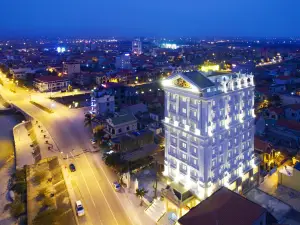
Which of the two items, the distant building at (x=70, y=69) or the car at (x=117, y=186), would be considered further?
the distant building at (x=70, y=69)

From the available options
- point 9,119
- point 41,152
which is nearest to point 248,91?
point 41,152

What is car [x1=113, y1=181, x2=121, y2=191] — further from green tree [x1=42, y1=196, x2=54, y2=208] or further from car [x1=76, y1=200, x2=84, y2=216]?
green tree [x1=42, y1=196, x2=54, y2=208]

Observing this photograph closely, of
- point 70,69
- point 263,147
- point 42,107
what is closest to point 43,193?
point 263,147

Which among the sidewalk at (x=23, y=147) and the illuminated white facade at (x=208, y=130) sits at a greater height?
the illuminated white facade at (x=208, y=130)

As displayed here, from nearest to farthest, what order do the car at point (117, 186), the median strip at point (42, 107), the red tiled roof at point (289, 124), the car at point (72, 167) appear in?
1. the car at point (117, 186)
2. the car at point (72, 167)
3. the red tiled roof at point (289, 124)
4. the median strip at point (42, 107)

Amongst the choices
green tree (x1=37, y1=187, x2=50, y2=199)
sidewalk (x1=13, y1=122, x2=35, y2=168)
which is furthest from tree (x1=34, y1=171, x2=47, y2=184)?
sidewalk (x1=13, y1=122, x2=35, y2=168)

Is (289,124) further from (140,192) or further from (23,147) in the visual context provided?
(23,147)

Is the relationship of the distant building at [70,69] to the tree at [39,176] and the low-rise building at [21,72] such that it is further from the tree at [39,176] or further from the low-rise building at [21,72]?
the tree at [39,176]

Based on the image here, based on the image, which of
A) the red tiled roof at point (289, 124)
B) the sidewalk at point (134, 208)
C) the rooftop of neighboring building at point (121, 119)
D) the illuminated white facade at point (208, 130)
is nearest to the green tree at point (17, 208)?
the sidewalk at point (134, 208)
